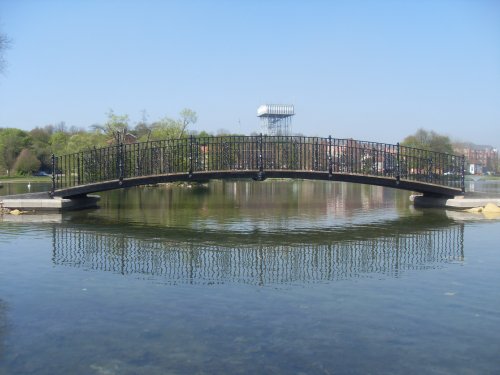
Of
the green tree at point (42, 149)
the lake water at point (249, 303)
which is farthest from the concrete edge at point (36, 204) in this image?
the green tree at point (42, 149)

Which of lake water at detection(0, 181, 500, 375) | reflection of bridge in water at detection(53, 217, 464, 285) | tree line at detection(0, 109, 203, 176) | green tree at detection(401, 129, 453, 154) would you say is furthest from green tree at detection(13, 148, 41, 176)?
lake water at detection(0, 181, 500, 375)

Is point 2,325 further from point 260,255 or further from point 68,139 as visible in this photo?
point 68,139

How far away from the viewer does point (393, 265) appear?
12336mm

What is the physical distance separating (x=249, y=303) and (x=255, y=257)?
181 inches

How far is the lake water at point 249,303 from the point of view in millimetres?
6363

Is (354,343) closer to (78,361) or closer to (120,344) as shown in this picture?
(120,344)

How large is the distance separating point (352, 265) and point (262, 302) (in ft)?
13.6

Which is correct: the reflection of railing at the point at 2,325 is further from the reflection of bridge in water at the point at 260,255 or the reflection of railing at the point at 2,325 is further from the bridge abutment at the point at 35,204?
the bridge abutment at the point at 35,204

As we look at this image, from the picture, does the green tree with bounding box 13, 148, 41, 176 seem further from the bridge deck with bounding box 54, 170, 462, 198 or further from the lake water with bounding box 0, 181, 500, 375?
the lake water with bounding box 0, 181, 500, 375

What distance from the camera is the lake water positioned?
636 centimetres

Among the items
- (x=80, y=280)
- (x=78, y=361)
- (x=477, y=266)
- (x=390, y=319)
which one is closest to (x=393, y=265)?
(x=477, y=266)

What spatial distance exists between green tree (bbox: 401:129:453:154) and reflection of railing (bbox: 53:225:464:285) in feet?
209

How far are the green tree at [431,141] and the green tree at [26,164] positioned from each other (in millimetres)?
62371

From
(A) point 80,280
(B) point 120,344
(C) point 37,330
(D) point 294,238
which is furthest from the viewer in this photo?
(D) point 294,238
